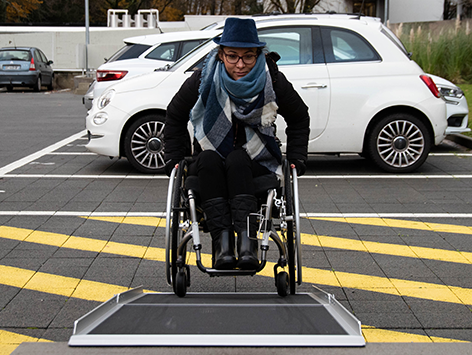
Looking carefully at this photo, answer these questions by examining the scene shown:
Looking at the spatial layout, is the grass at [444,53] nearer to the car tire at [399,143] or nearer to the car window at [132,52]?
the car window at [132,52]

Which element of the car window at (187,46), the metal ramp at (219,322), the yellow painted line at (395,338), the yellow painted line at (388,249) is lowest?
the yellow painted line at (395,338)

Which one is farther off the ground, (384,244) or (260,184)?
(260,184)

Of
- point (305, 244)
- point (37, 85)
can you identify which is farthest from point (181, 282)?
point (37, 85)

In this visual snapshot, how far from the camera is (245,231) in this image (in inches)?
144

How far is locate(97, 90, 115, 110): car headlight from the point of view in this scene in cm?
818

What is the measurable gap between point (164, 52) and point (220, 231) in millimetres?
9630

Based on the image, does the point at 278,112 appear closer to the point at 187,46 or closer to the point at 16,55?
the point at 187,46

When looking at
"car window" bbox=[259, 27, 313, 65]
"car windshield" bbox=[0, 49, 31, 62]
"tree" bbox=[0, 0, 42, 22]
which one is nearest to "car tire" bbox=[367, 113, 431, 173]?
"car window" bbox=[259, 27, 313, 65]

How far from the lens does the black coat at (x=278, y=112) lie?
4.05 m

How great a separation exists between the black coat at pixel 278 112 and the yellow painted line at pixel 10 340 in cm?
134

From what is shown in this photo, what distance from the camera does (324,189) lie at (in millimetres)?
7484

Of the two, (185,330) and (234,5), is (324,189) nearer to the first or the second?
(185,330)

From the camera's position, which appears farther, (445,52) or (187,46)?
(445,52)

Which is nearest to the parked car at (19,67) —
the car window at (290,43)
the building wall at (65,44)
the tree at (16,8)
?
the building wall at (65,44)
